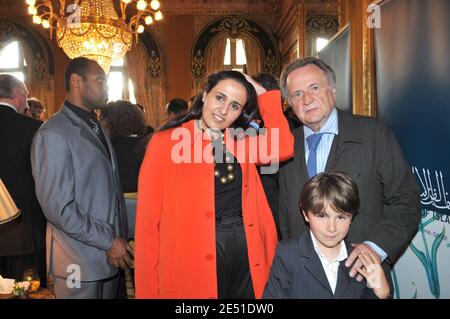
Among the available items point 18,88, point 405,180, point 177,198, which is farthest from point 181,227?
point 18,88

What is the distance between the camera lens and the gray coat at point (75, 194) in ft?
6.44

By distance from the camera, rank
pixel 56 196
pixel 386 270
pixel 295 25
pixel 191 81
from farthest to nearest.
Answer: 1. pixel 191 81
2. pixel 295 25
3. pixel 56 196
4. pixel 386 270

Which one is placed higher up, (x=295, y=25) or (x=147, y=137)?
(x=295, y=25)

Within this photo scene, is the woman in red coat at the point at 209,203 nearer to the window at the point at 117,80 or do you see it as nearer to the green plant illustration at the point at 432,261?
the green plant illustration at the point at 432,261

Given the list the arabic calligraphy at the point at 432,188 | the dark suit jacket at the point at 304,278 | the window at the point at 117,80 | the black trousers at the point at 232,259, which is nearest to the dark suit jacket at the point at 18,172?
the black trousers at the point at 232,259

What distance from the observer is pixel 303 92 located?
6.11 feet

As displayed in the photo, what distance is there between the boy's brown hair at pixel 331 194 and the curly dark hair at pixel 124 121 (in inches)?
77.7

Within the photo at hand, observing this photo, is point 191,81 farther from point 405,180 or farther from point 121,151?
point 405,180

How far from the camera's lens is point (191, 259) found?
171cm

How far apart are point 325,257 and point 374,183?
40cm

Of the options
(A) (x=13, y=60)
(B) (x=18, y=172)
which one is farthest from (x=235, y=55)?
(B) (x=18, y=172)

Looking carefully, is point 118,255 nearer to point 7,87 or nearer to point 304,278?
point 304,278

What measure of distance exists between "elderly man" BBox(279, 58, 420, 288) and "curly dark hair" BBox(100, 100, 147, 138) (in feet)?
5.32

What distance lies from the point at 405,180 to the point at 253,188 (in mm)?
626
